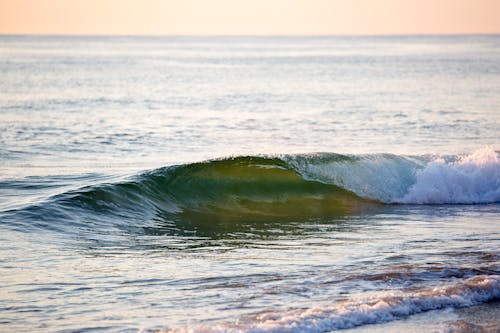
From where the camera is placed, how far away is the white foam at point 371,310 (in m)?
8.08

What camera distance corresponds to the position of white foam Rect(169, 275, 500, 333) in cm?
808

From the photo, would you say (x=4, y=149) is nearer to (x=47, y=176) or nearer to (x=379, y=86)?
(x=47, y=176)

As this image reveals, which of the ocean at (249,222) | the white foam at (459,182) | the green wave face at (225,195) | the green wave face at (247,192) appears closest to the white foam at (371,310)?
the ocean at (249,222)

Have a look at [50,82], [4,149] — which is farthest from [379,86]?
[4,149]

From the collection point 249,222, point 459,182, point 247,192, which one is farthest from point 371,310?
point 459,182

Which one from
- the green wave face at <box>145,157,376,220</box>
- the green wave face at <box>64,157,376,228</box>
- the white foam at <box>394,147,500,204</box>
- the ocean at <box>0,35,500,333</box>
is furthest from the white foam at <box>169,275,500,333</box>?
the white foam at <box>394,147,500,204</box>

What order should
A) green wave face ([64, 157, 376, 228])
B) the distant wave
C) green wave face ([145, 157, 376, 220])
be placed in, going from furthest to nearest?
green wave face ([145, 157, 376, 220])
the distant wave
green wave face ([64, 157, 376, 228])

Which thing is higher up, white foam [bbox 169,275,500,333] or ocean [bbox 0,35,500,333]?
ocean [bbox 0,35,500,333]

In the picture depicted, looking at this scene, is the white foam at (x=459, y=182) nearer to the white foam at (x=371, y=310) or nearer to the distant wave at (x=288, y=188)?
the distant wave at (x=288, y=188)

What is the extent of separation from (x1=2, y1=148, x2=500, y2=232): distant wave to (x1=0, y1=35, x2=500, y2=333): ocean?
0.14 feet

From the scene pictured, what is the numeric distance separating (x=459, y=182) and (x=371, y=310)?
8825 mm

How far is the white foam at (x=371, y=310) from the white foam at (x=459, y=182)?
6615 millimetres

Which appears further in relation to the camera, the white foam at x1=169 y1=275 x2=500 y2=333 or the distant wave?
the distant wave

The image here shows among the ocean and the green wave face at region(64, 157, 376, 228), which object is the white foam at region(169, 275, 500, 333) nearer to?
the ocean
